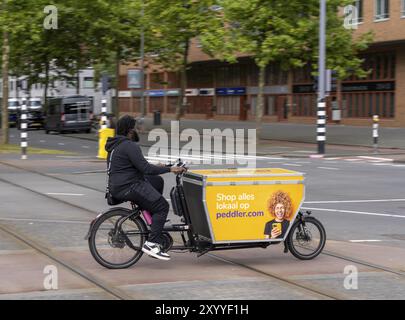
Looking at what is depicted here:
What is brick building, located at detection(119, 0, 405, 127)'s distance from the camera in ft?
129

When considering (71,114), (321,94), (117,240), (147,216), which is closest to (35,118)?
(71,114)

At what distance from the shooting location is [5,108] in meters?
29.0

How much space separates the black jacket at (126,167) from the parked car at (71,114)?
34.8 metres

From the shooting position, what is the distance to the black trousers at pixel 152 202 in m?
7.18

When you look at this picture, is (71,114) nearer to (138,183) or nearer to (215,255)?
(215,255)

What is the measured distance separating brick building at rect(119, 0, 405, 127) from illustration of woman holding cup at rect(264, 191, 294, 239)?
3216 cm

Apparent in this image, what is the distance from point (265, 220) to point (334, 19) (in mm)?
23424

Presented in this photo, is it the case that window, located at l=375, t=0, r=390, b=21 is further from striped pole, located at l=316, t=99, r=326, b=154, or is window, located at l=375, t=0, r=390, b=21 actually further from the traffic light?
the traffic light

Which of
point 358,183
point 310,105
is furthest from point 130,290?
point 310,105

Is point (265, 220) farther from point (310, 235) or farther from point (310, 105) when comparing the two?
point (310, 105)

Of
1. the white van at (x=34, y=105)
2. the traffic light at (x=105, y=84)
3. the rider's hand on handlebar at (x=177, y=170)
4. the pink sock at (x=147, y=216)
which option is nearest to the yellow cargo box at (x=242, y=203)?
the rider's hand on handlebar at (x=177, y=170)

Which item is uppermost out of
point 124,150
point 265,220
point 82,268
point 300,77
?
point 300,77

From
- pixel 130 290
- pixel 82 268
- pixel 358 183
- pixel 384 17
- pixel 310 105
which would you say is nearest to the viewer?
pixel 130 290

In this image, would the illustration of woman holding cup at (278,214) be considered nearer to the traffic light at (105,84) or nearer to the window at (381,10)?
the traffic light at (105,84)
